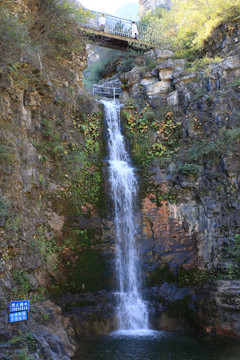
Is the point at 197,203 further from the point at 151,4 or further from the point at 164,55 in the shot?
the point at 151,4

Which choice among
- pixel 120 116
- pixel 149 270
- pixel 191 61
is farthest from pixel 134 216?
pixel 191 61

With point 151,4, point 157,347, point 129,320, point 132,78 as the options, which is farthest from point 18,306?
point 151,4

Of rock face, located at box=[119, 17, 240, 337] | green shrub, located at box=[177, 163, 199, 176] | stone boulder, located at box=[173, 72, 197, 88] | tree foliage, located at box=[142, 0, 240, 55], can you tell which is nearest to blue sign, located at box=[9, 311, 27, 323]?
rock face, located at box=[119, 17, 240, 337]

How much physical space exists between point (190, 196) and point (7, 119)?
7.63m

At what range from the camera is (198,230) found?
470 inches

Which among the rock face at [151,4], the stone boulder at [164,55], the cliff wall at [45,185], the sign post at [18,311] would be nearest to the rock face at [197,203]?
the cliff wall at [45,185]

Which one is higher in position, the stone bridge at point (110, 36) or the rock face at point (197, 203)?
the stone bridge at point (110, 36)

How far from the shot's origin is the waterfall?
33.6 ft

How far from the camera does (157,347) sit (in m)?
8.38

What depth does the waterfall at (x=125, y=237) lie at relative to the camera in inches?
403

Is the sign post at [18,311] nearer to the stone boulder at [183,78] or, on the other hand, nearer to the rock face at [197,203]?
the rock face at [197,203]

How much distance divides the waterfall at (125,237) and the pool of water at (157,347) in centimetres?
65

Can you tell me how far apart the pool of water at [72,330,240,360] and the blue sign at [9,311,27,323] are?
2.49m

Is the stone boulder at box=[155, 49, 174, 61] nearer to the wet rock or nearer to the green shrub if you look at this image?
the wet rock
